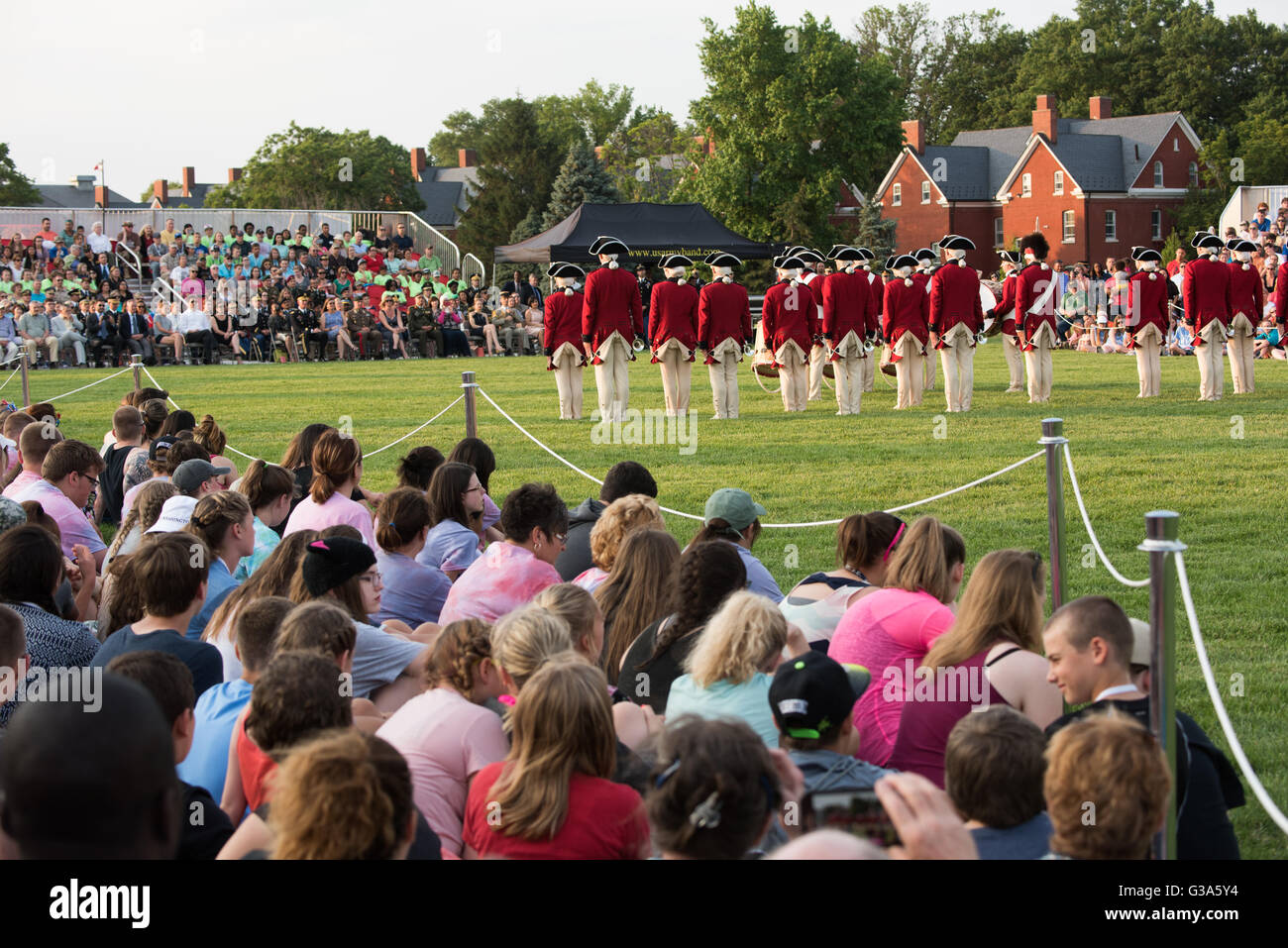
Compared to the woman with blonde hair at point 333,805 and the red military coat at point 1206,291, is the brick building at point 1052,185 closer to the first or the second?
the red military coat at point 1206,291

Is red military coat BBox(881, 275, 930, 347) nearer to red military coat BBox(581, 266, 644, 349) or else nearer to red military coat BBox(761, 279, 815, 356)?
red military coat BBox(761, 279, 815, 356)

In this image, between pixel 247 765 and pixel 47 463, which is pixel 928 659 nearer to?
pixel 247 765

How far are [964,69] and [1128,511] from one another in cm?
8571

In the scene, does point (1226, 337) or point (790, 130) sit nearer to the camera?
point (1226, 337)

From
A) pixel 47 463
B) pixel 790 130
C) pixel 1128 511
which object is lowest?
pixel 1128 511

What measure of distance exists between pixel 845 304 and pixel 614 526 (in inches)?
506

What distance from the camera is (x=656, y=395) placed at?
68.4 ft

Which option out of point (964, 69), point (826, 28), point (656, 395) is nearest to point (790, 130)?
point (826, 28)

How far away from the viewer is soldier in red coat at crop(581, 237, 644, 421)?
17656 mm

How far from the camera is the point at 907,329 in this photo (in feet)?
59.7

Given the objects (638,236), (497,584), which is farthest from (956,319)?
(638,236)

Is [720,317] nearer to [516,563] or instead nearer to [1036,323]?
[1036,323]

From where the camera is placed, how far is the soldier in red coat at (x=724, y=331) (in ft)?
57.1

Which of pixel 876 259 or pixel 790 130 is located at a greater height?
pixel 790 130
